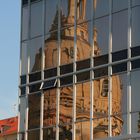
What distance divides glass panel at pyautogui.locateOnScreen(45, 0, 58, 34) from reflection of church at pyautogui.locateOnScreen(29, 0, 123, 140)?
5.8 inches

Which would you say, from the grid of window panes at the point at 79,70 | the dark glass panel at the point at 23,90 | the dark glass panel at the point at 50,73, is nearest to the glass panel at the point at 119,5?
the grid of window panes at the point at 79,70

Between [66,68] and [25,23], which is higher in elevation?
[25,23]

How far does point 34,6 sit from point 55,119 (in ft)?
19.9

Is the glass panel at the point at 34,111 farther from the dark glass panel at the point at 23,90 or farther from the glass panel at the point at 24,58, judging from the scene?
the glass panel at the point at 24,58

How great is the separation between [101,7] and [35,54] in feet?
14.9

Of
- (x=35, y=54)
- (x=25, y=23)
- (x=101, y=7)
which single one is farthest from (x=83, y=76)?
(x=25, y=23)

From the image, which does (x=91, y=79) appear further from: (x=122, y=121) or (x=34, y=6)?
(x=34, y=6)

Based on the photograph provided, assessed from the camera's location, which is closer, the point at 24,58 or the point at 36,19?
the point at 36,19

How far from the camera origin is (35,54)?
3014 cm

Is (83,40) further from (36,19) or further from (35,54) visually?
(36,19)

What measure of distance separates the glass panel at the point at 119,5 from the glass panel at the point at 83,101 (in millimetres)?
3487

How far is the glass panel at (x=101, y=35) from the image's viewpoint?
26844mm

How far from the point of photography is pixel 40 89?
29.4 meters

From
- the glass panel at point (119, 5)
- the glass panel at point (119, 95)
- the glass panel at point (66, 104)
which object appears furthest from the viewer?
the glass panel at point (66, 104)
